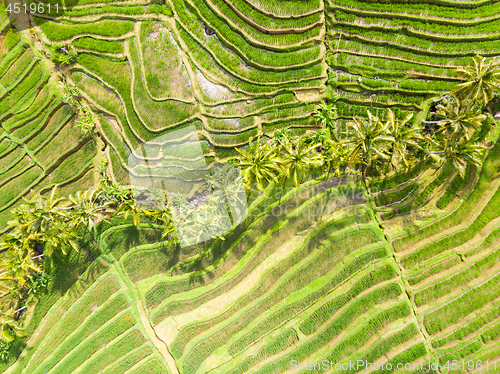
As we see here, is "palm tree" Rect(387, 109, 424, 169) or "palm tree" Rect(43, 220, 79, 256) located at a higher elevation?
"palm tree" Rect(43, 220, 79, 256)

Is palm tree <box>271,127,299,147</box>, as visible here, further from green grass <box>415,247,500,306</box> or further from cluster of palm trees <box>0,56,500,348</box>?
green grass <box>415,247,500,306</box>

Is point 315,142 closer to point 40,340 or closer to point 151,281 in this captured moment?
point 151,281

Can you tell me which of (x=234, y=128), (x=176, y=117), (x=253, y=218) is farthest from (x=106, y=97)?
(x=253, y=218)

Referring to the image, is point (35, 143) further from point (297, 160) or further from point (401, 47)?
point (401, 47)

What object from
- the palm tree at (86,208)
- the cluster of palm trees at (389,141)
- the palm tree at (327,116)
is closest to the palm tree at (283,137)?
the cluster of palm trees at (389,141)

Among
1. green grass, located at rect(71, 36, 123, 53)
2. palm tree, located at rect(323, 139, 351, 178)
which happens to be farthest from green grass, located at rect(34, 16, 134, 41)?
palm tree, located at rect(323, 139, 351, 178)

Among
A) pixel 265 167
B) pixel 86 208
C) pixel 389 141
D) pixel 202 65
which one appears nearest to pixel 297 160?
pixel 265 167
